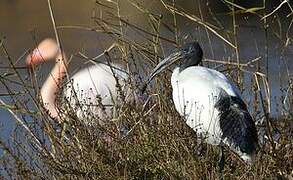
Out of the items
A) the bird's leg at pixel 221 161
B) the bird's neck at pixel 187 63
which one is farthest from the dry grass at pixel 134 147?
the bird's neck at pixel 187 63

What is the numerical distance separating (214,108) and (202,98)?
11 centimetres

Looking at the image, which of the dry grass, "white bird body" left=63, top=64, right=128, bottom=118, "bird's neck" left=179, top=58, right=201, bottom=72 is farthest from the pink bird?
"bird's neck" left=179, top=58, right=201, bottom=72

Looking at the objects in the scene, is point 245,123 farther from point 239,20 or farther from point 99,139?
point 239,20

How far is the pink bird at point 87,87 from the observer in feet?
13.3

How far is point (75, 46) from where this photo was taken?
955 cm

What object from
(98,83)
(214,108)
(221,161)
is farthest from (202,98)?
(98,83)

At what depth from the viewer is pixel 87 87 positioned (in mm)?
5031

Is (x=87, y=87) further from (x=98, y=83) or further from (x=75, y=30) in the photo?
(x=75, y=30)

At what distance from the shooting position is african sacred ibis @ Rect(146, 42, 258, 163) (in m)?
3.61

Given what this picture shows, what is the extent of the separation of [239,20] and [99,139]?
6.15 metres

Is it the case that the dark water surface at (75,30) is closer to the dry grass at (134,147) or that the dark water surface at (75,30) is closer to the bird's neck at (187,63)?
the bird's neck at (187,63)

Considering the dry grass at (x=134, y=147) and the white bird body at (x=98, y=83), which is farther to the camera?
the white bird body at (x=98, y=83)

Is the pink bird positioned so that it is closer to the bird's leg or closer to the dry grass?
the dry grass

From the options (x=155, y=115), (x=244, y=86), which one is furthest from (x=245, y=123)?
(x=244, y=86)
